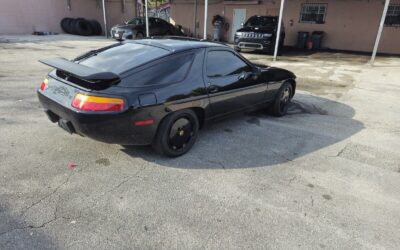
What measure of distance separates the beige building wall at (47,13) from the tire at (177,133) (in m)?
20.5

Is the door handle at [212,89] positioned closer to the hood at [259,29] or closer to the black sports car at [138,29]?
the hood at [259,29]

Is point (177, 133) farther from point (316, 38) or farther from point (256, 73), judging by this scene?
point (316, 38)

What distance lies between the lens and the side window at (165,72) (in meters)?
3.28

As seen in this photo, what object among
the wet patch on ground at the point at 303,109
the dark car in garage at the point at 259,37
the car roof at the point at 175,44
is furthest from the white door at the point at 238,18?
the car roof at the point at 175,44

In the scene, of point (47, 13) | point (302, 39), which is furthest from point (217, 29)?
point (47, 13)

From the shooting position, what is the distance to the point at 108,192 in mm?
2936

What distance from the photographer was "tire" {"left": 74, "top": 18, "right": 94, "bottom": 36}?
20781mm

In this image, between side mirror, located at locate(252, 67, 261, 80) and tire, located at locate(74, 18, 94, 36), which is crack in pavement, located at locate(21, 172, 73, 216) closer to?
side mirror, located at locate(252, 67, 261, 80)

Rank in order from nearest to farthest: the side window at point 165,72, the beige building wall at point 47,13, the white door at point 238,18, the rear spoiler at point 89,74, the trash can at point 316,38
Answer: the rear spoiler at point 89,74
the side window at point 165,72
the trash can at point 316,38
the beige building wall at point 47,13
the white door at point 238,18

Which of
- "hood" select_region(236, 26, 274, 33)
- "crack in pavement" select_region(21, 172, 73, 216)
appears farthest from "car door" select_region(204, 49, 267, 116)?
"hood" select_region(236, 26, 274, 33)

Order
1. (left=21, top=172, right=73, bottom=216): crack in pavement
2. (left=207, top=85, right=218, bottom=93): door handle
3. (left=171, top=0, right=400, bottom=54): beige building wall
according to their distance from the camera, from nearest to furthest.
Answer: (left=21, top=172, right=73, bottom=216): crack in pavement, (left=207, top=85, right=218, bottom=93): door handle, (left=171, top=0, right=400, bottom=54): beige building wall

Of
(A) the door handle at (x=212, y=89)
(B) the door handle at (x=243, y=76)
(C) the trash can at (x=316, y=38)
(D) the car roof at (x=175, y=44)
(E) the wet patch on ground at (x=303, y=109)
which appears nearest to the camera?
(D) the car roof at (x=175, y=44)

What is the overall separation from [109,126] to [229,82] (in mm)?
1933

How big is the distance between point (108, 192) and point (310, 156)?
2694mm
